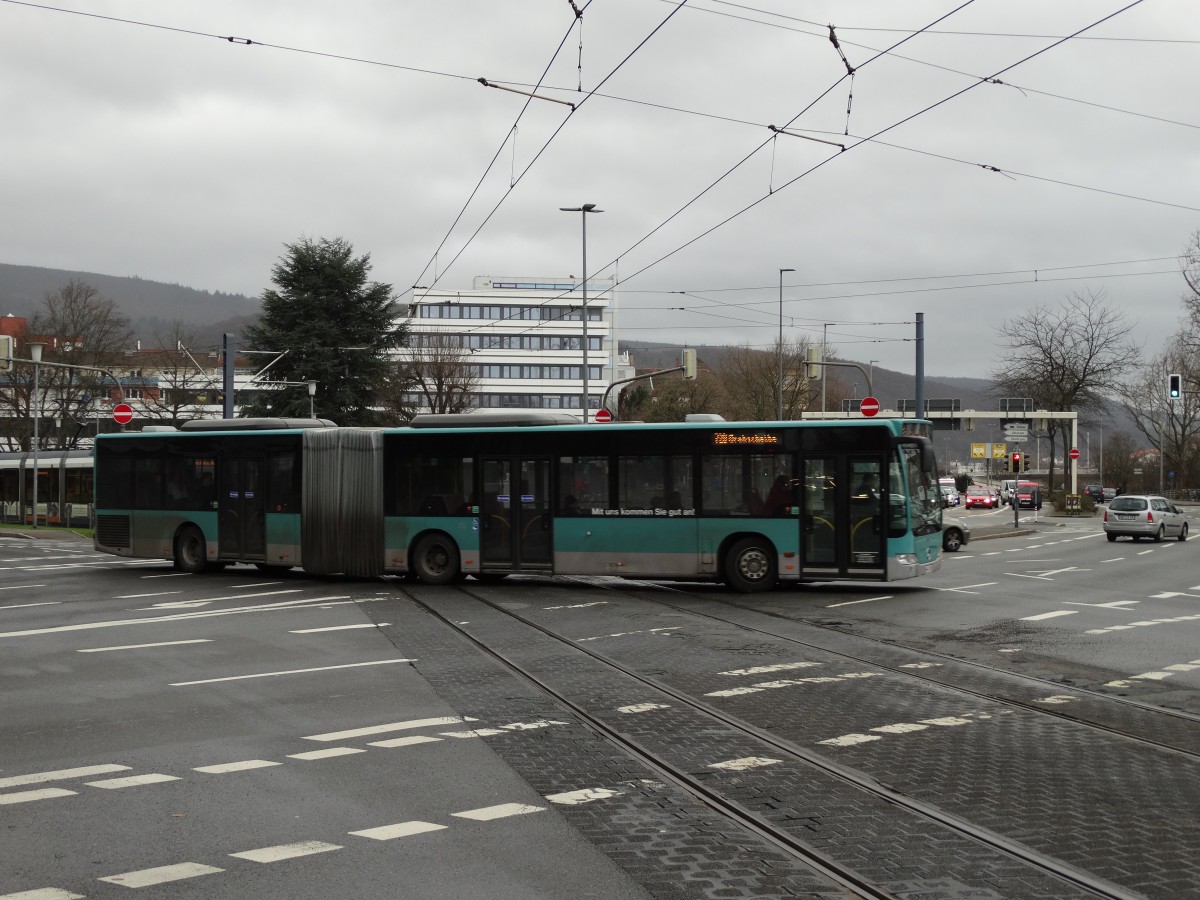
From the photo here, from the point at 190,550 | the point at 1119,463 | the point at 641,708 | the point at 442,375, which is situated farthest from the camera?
the point at 1119,463

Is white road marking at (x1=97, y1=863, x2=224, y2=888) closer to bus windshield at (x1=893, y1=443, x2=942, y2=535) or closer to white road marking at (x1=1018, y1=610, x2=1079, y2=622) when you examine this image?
white road marking at (x1=1018, y1=610, x2=1079, y2=622)

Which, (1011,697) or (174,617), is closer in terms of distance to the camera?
(1011,697)

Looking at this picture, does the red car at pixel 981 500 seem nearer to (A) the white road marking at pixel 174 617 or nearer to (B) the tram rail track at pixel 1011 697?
(A) the white road marking at pixel 174 617

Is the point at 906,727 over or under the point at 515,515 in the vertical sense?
under

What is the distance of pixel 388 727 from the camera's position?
360 inches

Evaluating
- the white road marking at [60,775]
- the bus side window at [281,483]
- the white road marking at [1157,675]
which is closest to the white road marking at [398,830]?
the white road marking at [60,775]

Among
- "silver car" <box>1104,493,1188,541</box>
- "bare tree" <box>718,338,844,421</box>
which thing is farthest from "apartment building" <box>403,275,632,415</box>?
"silver car" <box>1104,493,1188,541</box>

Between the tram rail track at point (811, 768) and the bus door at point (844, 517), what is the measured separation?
25.9 ft

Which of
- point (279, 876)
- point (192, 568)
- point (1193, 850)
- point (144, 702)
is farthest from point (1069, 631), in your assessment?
point (192, 568)

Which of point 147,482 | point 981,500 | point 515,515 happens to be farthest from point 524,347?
point 515,515

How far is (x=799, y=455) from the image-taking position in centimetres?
1961

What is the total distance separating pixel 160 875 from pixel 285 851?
23.7 inches

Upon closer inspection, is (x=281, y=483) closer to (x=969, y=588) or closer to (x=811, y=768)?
(x=969, y=588)

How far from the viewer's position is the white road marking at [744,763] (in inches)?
309
